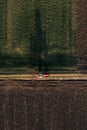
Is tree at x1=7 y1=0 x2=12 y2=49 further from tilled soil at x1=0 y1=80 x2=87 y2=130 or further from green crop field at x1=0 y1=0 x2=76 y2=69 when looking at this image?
tilled soil at x1=0 y1=80 x2=87 y2=130

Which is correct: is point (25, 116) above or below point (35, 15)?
below

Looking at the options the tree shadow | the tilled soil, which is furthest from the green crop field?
the tilled soil

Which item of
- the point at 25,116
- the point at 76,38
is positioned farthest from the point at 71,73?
the point at 25,116

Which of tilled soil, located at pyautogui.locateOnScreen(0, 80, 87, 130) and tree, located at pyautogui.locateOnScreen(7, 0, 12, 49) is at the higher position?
tree, located at pyautogui.locateOnScreen(7, 0, 12, 49)

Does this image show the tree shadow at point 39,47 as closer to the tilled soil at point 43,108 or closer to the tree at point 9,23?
the tree at point 9,23

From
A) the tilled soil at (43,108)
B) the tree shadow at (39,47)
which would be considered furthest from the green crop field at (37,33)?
the tilled soil at (43,108)

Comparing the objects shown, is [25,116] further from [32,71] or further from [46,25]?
[46,25]

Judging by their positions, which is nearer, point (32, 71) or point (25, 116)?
point (25, 116)

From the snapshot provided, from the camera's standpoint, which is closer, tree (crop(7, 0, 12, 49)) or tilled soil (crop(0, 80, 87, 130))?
tilled soil (crop(0, 80, 87, 130))
